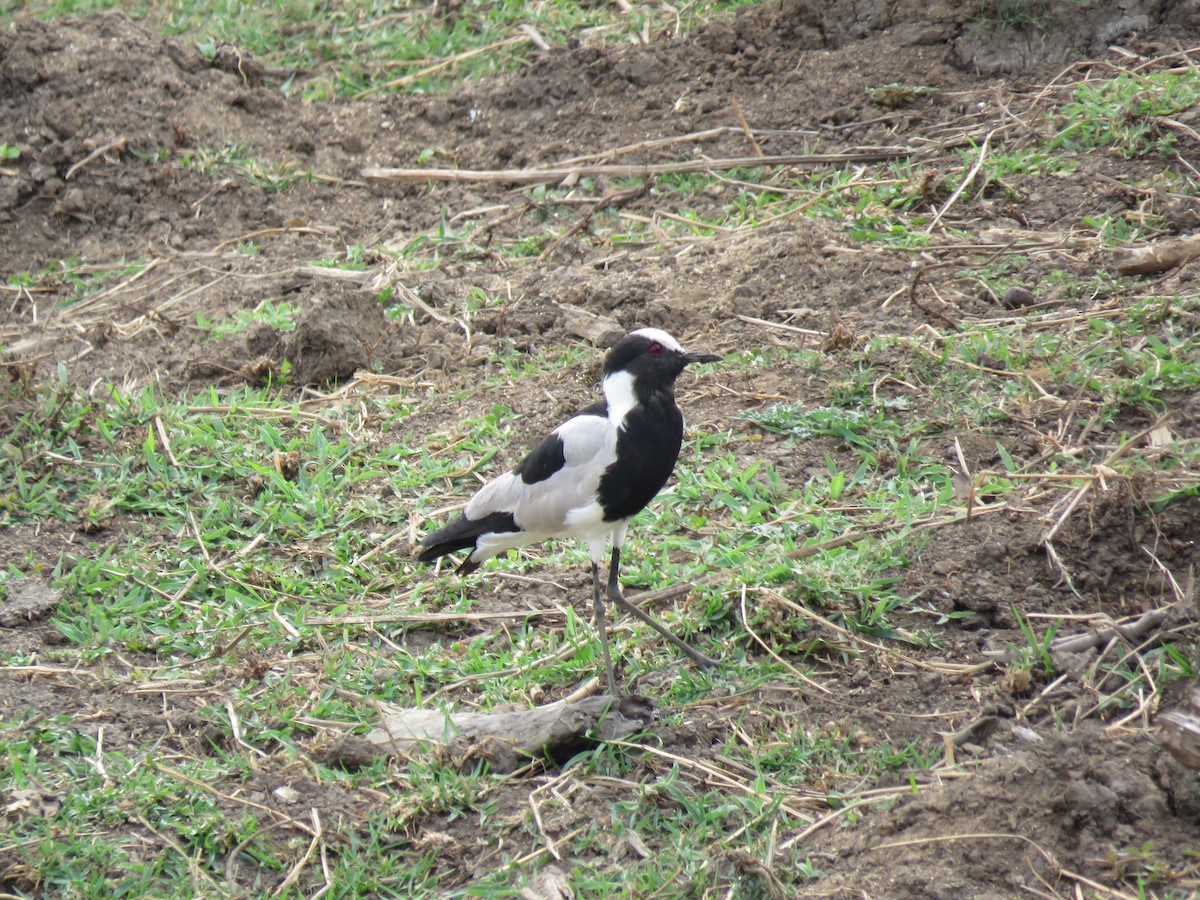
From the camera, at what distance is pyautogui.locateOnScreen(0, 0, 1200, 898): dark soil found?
3229 millimetres

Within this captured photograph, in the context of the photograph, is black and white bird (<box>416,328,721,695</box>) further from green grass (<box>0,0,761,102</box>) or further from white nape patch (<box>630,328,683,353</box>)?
Answer: green grass (<box>0,0,761,102</box>)

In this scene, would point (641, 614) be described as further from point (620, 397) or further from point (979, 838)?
point (979, 838)

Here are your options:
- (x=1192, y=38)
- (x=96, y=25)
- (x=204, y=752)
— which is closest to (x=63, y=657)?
(x=204, y=752)

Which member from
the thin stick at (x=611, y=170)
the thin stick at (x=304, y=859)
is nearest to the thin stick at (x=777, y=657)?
the thin stick at (x=304, y=859)

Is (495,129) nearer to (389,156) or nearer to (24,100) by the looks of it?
(389,156)

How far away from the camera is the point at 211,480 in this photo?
5586mm

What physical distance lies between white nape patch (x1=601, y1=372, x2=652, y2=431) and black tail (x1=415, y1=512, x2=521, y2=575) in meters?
0.49

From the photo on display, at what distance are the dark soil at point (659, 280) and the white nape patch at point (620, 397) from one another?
90cm

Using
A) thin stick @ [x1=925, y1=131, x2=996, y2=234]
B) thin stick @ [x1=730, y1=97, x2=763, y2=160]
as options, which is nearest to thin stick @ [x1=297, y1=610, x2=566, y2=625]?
thin stick @ [x1=925, y1=131, x2=996, y2=234]

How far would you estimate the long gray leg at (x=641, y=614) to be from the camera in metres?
4.13

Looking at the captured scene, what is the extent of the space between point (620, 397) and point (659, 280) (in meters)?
2.18

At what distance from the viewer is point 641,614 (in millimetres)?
4246

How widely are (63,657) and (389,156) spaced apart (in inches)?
169

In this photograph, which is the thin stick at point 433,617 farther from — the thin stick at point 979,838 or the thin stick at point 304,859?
the thin stick at point 979,838
